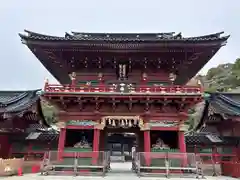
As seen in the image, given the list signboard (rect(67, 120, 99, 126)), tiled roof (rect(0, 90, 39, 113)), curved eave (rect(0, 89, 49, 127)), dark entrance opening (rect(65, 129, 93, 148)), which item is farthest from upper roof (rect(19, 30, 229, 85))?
dark entrance opening (rect(65, 129, 93, 148))

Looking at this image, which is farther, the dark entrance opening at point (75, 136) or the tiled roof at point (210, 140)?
the dark entrance opening at point (75, 136)

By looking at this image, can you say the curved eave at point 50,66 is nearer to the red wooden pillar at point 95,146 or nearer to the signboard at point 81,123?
the signboard at point 81,123

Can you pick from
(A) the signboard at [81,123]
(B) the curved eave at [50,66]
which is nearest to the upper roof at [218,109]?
(A) the signboard at [81,123]

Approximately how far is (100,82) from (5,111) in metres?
7.19

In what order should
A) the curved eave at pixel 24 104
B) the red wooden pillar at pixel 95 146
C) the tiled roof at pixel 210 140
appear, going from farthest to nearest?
1. the tiled roof at pixel 210 140
2. the curved eave at pixel 24 104
3. the red wooden pillar at pixel 95 146

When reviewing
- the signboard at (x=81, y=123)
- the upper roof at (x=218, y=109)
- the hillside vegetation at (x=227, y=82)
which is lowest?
the signboard at (x=81, y=123)

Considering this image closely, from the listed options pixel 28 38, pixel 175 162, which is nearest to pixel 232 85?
pixel 175 162

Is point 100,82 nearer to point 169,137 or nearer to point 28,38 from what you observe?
point 28,38

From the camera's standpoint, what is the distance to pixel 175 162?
12.4m

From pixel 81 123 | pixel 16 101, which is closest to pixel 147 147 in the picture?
pixel 81 123

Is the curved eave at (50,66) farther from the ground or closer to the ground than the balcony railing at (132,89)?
farther from the ground

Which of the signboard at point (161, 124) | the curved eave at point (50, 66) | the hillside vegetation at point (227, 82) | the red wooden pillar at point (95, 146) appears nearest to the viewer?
the red wooden pillar at point (95, 146)

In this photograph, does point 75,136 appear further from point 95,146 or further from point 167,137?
point 167,137

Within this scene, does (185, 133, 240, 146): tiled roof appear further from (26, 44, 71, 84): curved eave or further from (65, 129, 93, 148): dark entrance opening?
(26, 44, 71, 84): curved eave
